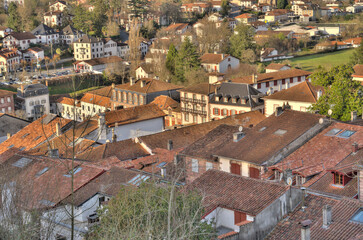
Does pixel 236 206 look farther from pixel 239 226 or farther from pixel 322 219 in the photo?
pixel 322 219

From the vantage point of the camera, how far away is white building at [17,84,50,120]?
7006 cm

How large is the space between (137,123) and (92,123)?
366 cm

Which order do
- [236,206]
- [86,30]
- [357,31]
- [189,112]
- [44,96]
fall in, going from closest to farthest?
[236,206] < [189,112] < [44,96] < [357,31] < [86,30]

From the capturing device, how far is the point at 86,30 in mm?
110562

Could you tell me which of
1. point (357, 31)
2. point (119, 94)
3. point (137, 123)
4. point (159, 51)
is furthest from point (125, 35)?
point (137, 123)

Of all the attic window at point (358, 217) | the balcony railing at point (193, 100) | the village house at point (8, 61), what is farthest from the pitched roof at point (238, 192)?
the village house at point (8, 61)

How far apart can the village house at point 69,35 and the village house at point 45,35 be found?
121 centimetres

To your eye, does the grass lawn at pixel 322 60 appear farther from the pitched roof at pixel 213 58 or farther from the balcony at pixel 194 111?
the balcony at pixel 194 111

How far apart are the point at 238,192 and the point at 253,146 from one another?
7.56 metres

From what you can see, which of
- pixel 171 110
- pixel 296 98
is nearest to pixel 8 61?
pixel 171 110

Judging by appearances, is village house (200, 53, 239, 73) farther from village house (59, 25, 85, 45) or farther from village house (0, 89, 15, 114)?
village house (59, 25, 85, 45)

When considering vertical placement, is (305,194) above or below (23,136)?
above

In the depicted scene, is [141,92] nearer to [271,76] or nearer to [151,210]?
[271,76]

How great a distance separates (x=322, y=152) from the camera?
22859 millimetres
